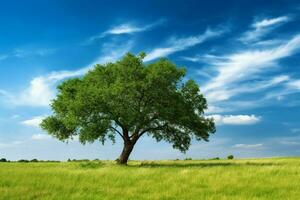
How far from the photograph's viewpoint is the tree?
4634 cm

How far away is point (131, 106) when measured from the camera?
46.8m

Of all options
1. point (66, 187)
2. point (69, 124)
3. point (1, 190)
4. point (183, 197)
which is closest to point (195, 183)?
point (183, 197)

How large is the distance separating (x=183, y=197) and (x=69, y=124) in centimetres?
3181

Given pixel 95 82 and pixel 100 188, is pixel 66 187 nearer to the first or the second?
pixel 100 188

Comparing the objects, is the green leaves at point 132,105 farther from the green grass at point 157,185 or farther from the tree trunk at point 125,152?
the green grass at point 157,185

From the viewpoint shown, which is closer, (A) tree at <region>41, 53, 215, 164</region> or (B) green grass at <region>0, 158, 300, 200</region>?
(B) green grass at <region>0, 158, 300, 200</region>

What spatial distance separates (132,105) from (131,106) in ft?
0.85

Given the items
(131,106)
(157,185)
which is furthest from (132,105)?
(157,185)

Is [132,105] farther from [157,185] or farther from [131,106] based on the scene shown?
[157,185]

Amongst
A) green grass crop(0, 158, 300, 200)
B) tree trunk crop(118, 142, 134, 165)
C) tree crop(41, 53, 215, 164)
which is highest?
tree crop(41, 53, 215, 164)

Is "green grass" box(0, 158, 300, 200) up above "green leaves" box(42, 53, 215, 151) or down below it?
below

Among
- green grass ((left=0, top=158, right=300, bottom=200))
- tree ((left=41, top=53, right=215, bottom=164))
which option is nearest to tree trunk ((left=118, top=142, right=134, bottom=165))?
tree ((left=41, top=53, right=215, bottom=164))

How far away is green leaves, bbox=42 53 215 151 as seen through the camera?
4631 centimetres

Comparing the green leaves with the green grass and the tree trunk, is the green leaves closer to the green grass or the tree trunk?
the tree trunk
